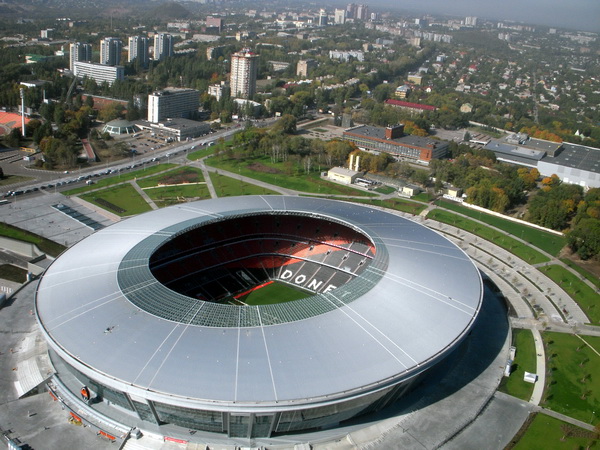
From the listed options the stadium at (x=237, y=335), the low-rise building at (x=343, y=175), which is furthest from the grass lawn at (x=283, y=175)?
the stadium at (x=237, y=335)

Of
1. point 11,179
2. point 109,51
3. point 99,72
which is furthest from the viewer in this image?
point 109,51

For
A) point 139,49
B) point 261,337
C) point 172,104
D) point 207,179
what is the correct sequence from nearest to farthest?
point 261,337 < point 207,179 < point 172,104 < point 139,49

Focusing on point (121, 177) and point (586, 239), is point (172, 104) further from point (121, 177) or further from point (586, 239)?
point (586, 239)

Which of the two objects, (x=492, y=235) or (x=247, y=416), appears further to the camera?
(x=492, y=235)

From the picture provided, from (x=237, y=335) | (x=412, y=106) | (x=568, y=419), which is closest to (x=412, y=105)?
(x=412, y=106)

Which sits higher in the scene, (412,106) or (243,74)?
(243,74)

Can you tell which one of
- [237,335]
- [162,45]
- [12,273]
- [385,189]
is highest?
[162,45]

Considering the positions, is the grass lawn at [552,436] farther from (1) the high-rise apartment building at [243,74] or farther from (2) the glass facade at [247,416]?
(1) the high-rise apartment building at [243,74]

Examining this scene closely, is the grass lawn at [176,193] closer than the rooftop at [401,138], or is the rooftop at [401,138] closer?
the grass lawn at [176,193]
